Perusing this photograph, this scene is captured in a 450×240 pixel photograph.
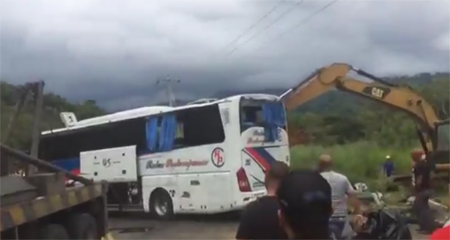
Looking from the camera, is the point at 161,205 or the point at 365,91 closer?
the point at 161,205

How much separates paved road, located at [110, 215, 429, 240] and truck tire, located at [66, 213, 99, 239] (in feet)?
13.6

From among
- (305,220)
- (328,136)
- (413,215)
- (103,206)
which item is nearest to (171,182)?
(103,206)

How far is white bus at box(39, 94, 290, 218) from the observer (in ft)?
60.8

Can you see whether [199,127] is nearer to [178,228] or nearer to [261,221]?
[178,228]

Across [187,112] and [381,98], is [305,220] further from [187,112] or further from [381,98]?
[381,98]

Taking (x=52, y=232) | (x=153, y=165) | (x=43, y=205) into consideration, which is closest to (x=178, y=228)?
(x=153, y=165)

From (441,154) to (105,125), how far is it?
9.23 m

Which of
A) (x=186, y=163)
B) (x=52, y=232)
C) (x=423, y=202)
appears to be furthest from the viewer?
(x=186, y=163)

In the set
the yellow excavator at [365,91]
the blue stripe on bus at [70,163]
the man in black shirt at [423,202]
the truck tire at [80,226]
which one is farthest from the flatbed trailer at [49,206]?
the blue stripe on bus at [70,163]

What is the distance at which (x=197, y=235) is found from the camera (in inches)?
675

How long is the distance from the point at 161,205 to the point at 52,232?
9.12 metres

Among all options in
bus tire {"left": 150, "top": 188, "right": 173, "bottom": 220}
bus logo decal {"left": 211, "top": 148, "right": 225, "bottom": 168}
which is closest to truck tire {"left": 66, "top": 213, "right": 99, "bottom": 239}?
bus logo decal {"left": 211, "top": 148, "right": 225, "bottom": 168}

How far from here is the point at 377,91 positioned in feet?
70.0

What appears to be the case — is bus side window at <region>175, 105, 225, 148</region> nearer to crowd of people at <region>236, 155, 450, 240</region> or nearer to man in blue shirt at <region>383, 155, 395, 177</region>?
man in blue shirt at <region>383, 155, 395, 177</region>
